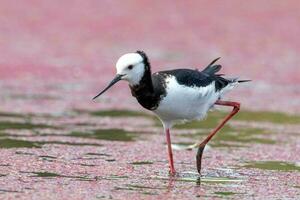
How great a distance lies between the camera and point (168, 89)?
8570mm

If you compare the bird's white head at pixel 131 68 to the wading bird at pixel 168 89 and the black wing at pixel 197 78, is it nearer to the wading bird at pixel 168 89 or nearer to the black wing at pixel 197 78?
the wading bird at pixel 168 89

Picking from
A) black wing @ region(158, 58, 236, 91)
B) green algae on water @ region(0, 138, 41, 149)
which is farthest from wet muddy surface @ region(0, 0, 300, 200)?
black wing @ region(158, 58, 236, 91)

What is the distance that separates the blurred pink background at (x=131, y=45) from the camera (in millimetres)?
15703

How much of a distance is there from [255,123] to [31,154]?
430 cm

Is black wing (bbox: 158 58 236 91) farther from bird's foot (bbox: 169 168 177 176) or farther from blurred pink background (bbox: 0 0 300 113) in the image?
blurred pink background (bbox: 0 0 300 113)

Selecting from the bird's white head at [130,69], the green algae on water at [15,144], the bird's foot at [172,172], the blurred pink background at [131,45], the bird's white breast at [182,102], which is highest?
the blurred pink background at [131,45]

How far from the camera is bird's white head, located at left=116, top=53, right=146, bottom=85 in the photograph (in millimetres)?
8430

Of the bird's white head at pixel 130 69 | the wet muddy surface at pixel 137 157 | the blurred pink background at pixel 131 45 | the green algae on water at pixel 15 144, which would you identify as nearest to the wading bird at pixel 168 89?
the bird's white head at pixel 130 69

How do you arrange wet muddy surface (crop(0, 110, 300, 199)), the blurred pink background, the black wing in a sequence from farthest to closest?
the blurred pink background
the black wing
wet muddy surface (crop(0, 110, 300, 199))

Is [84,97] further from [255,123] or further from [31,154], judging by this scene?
[31,154]

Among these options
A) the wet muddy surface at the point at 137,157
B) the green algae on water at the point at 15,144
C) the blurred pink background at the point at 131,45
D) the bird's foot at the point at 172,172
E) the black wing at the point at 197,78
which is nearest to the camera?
the wet muddy surface at the point at 137,157

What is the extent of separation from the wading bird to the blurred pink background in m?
4.96

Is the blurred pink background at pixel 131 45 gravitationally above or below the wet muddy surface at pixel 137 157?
above

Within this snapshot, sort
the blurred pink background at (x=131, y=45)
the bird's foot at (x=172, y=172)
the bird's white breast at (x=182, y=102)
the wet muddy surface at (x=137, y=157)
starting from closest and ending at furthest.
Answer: the wet muddy surface at (x=137, y=157) → the bird's white breast at (x=182, y=102) → the bird's foot at (x=172, y=172) → the blurred pink background at (x=131, y=45)
